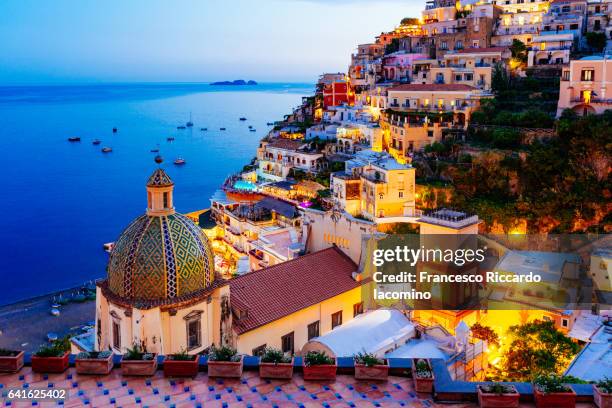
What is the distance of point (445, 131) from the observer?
1446 inches

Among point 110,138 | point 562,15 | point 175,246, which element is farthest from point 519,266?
point 110,138

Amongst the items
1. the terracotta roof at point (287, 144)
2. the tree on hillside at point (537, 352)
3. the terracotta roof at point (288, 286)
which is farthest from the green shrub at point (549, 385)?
the terracotta roof at point (287, 144)

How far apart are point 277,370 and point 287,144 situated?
39.8m

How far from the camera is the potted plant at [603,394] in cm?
760

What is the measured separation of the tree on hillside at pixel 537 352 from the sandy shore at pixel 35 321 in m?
23.2

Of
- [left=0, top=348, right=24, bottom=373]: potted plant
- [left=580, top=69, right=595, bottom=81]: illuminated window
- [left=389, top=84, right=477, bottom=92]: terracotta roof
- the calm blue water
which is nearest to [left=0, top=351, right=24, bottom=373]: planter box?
[left=0, top=348, right=24, bottom=373]: potted plant

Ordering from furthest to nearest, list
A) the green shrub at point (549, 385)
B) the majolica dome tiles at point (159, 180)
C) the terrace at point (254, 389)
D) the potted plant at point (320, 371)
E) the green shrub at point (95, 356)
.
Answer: the majolica dome tiles at point (159, 180), the green shrub at point (95, 356), the potted plant at point (320, 371), the terrace at point (254, 389), the green shrub at point (549, 385)

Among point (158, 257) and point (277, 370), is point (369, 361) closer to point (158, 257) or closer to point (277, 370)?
point (277, 370)

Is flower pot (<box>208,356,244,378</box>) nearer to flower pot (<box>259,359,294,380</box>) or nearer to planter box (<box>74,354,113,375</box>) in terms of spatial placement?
flower pot (<box>259,359,294,380</box>)

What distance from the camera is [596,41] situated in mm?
42000

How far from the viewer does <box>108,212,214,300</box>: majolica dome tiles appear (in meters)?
13.8

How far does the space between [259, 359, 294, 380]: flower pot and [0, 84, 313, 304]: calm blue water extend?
3437 cm

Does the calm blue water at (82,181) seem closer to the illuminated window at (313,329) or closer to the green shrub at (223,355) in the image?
the illuminated window at (313,329)

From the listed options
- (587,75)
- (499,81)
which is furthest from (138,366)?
(499,81)
